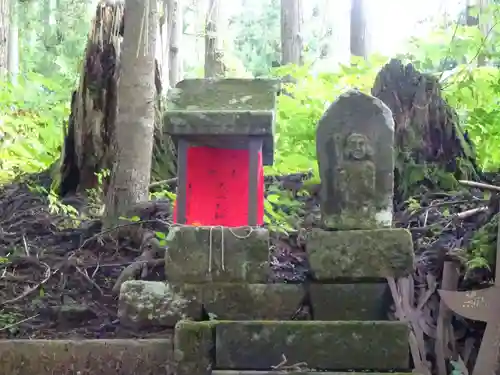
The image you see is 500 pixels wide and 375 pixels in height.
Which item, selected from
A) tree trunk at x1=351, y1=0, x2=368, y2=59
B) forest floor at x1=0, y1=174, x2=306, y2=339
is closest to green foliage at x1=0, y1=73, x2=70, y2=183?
forest floor at x1=0, y1=174, x2=306, y2=339

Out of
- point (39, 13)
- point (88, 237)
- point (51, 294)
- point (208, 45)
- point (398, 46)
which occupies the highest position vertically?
point (39, 13)

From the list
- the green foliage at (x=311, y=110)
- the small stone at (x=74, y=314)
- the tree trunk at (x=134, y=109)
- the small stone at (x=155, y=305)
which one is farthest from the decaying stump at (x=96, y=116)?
the small stone at (x=155, y=305)

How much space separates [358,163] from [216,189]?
94cm

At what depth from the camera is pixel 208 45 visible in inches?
401

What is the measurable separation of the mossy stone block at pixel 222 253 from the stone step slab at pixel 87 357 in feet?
1.47

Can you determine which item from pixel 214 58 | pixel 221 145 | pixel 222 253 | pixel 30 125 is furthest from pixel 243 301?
pixel 214 58

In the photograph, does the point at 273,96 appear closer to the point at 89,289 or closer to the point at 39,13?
the point at 89,289

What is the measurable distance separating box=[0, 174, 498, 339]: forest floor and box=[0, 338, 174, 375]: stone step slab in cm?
16

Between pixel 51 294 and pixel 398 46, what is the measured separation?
543cm

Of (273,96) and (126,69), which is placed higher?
(126,69)

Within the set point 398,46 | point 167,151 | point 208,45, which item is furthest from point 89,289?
point 208,45

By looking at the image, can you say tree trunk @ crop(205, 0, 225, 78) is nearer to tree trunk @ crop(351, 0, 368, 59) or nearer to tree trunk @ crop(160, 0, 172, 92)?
tree trunk @ crop(160, 0, 172, 92)

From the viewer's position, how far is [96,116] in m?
5.97

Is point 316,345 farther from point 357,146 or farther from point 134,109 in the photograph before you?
point 134,109
